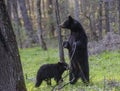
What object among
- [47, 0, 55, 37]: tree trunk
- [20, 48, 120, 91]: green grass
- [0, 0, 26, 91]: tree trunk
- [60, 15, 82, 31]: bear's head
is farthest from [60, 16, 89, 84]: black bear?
[47, 0, 55, 37]: tree trunk

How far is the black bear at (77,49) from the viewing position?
988 centimetres

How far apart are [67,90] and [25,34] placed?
2345 cm

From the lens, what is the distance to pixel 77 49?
9.93 metres

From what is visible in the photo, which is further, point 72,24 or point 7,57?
point 72,24

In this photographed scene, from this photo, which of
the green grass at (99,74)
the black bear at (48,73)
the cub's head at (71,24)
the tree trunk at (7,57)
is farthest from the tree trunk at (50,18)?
the tree trunk at (7,57)

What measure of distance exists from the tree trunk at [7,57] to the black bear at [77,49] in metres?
2.86

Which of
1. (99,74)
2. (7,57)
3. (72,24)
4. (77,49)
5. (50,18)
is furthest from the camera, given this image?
(50,18)

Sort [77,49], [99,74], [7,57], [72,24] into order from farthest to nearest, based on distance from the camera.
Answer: [99,74] < [72,24] < [77,49] < [7,57]

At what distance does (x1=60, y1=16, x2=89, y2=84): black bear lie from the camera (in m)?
9.88

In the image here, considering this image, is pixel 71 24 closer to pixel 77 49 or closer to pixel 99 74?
pixel 77 49

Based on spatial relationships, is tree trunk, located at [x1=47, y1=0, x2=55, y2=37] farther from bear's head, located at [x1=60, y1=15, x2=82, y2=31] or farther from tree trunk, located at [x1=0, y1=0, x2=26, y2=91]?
tree trunk, located at [x1=0, y1=0, x2=26, y2=91]

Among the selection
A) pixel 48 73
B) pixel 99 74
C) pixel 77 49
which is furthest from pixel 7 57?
pixel 99 74

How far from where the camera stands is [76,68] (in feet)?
33.3

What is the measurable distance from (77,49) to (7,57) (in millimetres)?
3264
